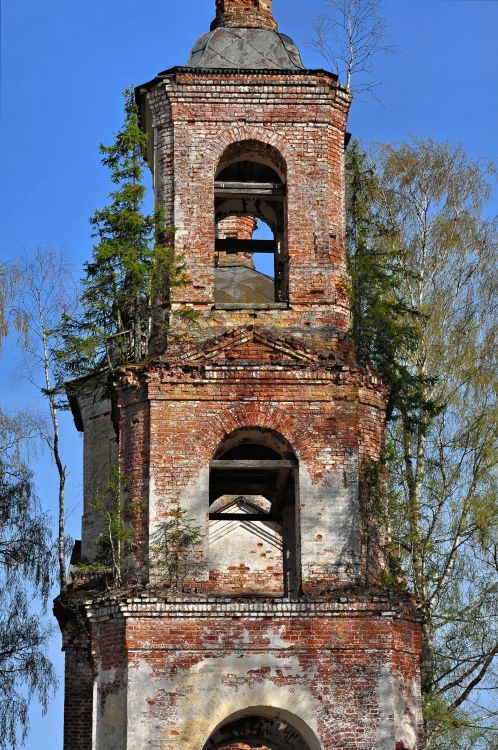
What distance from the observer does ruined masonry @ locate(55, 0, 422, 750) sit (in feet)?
52.4

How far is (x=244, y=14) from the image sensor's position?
64.6ft

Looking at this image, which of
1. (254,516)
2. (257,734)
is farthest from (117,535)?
(257,734)

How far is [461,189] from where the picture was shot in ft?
80.2

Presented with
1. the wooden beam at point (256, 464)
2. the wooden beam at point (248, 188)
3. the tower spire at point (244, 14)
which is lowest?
the wooden beam at point (256, 464)

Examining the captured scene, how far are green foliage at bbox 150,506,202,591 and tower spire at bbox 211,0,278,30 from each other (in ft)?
19.4

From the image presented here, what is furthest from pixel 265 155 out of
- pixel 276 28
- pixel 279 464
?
pixel 279 464

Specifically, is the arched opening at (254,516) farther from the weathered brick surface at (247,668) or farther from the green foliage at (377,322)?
the green foliage at (377,322)

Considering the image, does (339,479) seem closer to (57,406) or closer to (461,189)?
(57,406)

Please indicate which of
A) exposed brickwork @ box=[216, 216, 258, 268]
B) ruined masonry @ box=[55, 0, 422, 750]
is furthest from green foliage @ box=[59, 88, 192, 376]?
exposed brickwork @ box=[216, 216, 258, 268]

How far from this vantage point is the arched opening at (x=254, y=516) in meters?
17.3

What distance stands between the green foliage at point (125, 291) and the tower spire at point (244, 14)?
281cm

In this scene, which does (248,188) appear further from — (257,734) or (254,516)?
(257,734)

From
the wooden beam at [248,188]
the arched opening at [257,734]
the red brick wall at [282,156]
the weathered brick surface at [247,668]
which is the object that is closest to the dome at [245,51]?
the red brick wall at [282,156]

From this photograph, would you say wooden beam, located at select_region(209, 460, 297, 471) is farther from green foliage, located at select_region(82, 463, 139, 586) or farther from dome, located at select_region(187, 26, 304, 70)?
dome, located at select_region(187, 26, 304, 70)
